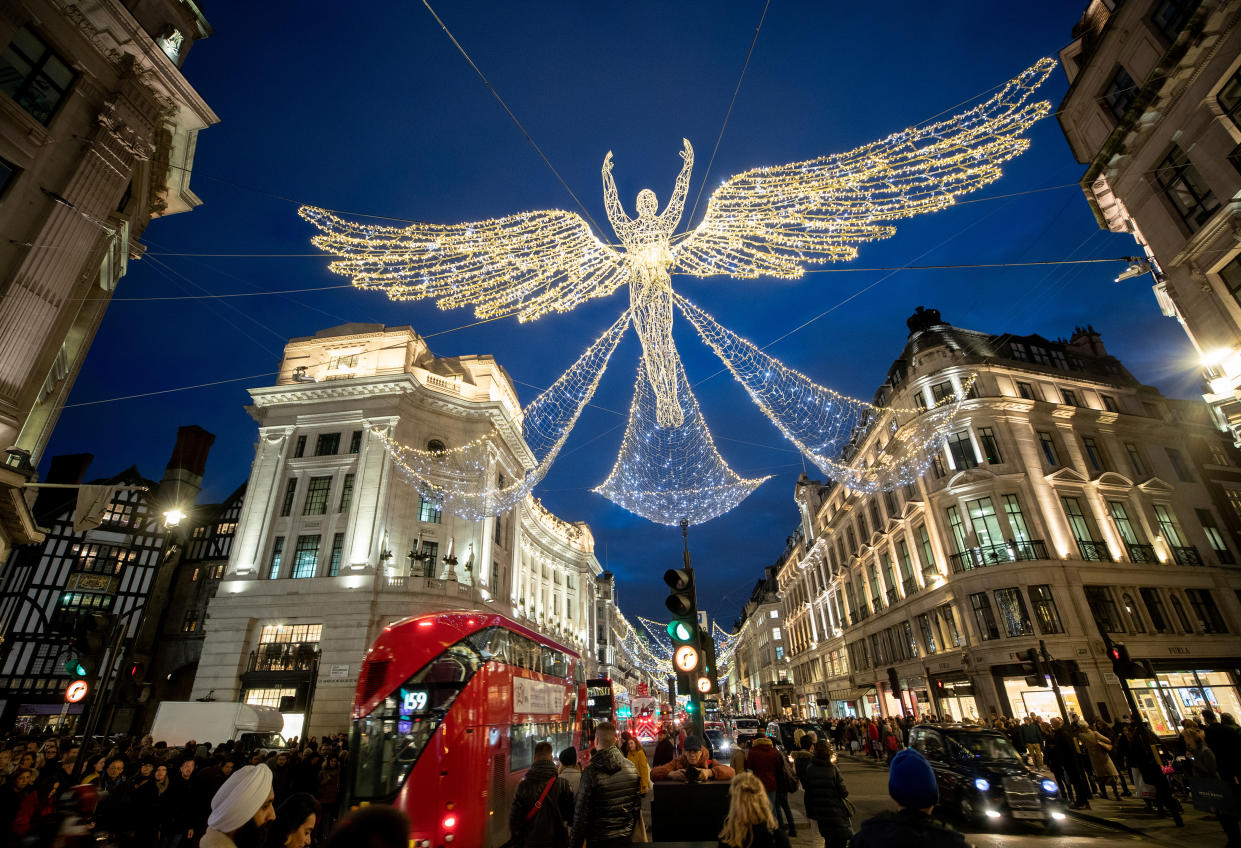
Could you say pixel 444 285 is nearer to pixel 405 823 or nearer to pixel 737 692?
pixel 405 823

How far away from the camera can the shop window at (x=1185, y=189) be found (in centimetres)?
1569

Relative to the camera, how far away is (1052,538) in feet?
85.1

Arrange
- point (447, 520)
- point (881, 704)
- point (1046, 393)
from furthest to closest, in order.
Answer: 1. point (881, 704)
2. point (447, 520)
3. point (1046, 393)

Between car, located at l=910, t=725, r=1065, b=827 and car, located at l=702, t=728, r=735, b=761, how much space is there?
24.8 ft

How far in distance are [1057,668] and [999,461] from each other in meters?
15.0

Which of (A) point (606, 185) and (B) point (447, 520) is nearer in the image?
(A) point (606, 185)

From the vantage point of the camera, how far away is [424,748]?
9.11m

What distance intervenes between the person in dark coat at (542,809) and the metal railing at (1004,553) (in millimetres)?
25942

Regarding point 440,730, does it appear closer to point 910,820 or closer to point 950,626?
point 910,820

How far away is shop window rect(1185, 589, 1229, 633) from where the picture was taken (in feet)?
87.5

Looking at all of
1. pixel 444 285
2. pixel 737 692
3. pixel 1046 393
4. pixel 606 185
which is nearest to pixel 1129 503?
pixel 1046 393

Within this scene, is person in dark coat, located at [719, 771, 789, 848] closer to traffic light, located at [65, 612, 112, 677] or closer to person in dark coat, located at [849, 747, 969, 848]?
person in dark coat, located at [849, 747, 969, 848]

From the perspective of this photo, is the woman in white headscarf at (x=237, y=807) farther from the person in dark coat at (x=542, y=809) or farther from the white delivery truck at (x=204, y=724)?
the white delivery truck at (x=204, y=724)

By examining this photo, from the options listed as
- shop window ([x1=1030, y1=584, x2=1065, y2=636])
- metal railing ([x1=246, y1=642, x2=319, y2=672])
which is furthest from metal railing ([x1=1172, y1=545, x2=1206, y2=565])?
metal railing ([x1=246, y1=642, x2=319, y2=672])
